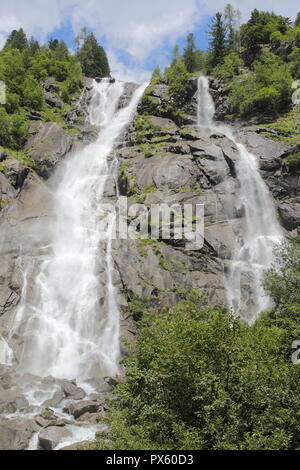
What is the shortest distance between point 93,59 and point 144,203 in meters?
53.2

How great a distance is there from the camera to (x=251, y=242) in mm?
32625

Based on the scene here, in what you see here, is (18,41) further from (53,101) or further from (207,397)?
(207,397)

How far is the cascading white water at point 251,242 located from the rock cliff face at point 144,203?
0.72m

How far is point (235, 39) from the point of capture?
7181 centimetres

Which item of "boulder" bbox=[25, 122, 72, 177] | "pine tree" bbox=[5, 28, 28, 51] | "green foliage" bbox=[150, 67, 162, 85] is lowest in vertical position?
"boulder" bbox=[25, 122, 72, 177]

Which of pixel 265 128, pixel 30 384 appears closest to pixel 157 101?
pixel 265 128

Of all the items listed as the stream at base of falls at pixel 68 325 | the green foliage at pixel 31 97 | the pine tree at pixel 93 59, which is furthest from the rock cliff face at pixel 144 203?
the pine tree at pixel 93 59

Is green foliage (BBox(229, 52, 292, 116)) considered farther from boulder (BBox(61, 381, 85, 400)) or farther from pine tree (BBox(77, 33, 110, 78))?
boulder (BBox(61, 381, 85, 400))

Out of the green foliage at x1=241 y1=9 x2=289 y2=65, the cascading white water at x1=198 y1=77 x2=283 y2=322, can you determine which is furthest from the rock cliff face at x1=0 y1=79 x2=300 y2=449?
the green foliage at x1=241 y1=9 x2=289 y2=65

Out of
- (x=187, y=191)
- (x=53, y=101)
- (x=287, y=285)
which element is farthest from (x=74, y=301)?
(x=53, y=101)

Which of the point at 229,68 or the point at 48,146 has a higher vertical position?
the point at 229,68

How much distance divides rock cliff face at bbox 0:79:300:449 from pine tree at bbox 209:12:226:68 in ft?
72.5

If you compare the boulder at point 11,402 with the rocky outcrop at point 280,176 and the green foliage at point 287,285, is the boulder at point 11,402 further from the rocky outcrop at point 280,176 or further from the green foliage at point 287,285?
the rocky outcrop at point 280,176

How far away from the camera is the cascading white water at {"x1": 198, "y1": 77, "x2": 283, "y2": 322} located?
94.4ft
